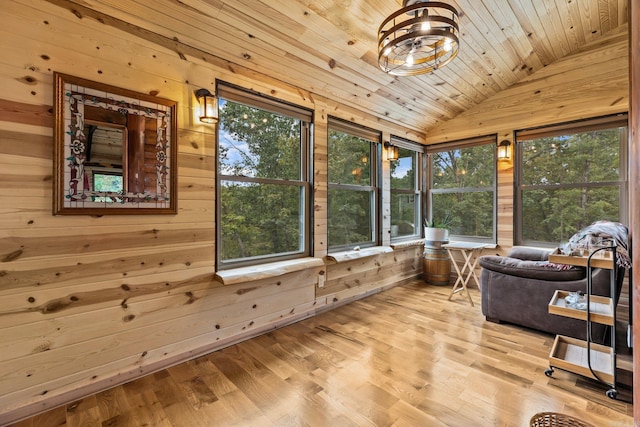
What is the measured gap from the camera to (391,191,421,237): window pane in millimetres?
4668

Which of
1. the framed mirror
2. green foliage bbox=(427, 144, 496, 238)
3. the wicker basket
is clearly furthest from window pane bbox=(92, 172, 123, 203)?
green foliage bbox=(427, 144, 496, 238)

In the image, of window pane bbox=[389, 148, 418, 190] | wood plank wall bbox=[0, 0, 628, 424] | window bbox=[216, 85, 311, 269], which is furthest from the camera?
window pane bbox=[389, 148, 418, 190]

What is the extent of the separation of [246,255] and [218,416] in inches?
54.8

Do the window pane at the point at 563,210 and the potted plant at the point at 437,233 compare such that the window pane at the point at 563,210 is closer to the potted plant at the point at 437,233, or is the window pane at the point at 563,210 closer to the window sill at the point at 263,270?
the potted plant at the point at 437,233

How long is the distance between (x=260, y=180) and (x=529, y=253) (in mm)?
3522

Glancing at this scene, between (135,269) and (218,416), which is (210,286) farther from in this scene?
(218,416)

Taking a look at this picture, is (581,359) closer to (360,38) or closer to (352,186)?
(352,186)

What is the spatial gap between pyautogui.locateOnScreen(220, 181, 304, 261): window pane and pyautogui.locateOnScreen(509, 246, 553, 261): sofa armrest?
9.39 ft

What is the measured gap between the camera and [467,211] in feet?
15.6

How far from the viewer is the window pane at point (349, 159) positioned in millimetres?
3729

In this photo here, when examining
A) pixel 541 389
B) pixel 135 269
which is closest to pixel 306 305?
pixel 135 269

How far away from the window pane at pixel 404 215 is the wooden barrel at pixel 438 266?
0.53 meters

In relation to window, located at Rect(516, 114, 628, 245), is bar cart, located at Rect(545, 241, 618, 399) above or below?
below

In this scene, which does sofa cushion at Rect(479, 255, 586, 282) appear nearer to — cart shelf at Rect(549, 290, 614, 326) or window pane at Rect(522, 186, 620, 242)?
cart shelf at Rect(549, 290, 614, 326)
